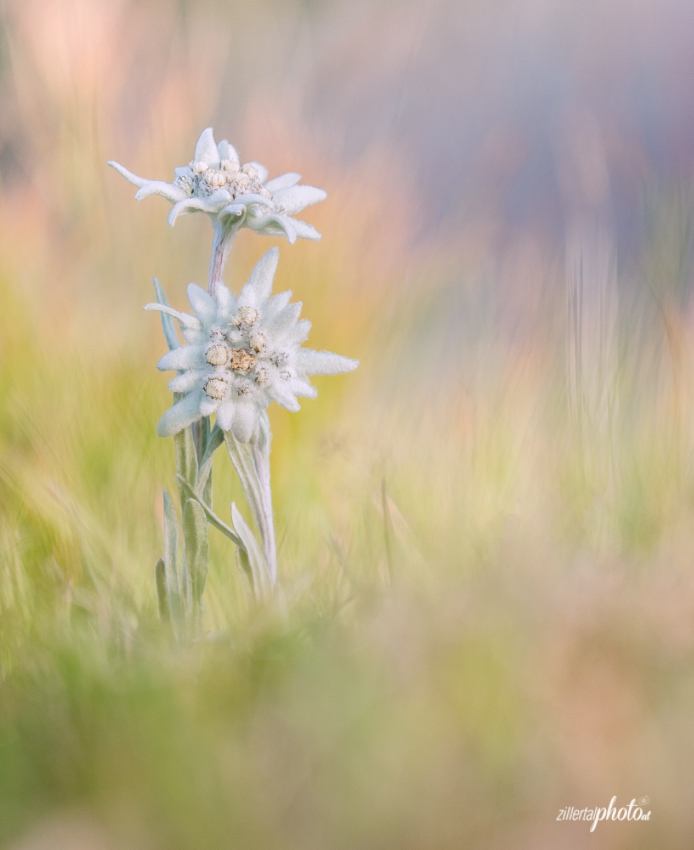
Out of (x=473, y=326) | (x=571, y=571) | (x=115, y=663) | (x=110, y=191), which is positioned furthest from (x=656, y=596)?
(x=110, y=191)

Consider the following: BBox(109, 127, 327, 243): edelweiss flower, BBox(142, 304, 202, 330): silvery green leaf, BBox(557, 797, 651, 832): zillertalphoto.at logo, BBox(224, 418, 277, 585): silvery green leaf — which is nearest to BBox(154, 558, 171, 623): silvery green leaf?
BBox(224, 418, 277, 585): silvery green leaf

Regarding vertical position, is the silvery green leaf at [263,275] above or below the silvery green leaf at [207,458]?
above

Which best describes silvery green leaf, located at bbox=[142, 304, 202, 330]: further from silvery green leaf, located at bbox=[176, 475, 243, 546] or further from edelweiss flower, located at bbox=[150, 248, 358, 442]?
silvery green leaf, located at bbox=[176, 475, 243, 546]

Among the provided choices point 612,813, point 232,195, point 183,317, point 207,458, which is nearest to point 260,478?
point 207,458

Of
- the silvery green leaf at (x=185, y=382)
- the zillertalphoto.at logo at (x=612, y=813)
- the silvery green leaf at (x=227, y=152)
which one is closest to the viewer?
the zillertalphoto.at logo at (x=612, y=813)

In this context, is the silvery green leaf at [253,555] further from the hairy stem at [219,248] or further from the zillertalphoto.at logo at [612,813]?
the zillertalphoto.at logo at [612,813]

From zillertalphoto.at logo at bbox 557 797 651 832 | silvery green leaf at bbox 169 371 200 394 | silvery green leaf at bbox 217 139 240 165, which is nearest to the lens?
zillertalphoto.at logo at bbox 557 797 651 832

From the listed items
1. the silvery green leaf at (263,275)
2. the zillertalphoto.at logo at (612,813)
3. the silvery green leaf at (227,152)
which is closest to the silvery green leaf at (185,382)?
Answer: the silvery green leaf at (263,275)
